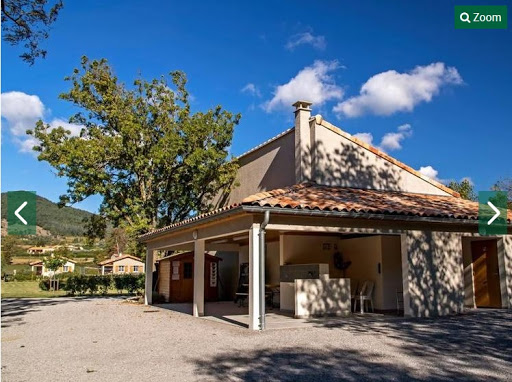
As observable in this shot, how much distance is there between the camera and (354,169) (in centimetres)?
1579

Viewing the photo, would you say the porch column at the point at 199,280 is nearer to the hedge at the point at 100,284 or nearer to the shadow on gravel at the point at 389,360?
the shadow on gravel at the point at 389,360

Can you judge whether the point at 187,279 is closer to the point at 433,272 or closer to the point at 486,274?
the point at 433,272

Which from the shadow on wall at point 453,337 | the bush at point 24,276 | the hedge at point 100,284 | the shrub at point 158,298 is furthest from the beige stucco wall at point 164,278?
the bush at point 24,276

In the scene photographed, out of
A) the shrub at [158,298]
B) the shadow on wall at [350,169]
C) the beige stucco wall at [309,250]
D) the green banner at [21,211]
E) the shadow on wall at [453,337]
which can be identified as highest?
the shadow on wall at [350,169]

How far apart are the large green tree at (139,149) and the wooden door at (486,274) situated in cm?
1064

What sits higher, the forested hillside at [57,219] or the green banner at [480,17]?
the forested hillside at [57,219]

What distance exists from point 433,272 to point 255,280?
17.0ft

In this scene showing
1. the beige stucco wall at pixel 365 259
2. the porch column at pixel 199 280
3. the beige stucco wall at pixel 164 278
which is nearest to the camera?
the porch column at pixel 199 280

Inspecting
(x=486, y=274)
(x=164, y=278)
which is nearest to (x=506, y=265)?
(x=486, y=274)

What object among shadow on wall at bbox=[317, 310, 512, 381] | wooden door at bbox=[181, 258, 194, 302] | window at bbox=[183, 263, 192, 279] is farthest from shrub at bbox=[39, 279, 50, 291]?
shadow on wall at bbox=[317, 310, 512, 381]

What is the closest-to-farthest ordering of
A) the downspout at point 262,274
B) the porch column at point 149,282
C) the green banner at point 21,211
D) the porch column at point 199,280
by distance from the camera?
the green banner at point 21,211 < the downspout at point 262,274 < the porch column at point 199,280 < the porch column at point 149,282

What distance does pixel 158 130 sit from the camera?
814 inches

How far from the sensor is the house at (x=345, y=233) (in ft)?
34.3

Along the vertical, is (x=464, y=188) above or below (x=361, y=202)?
above
